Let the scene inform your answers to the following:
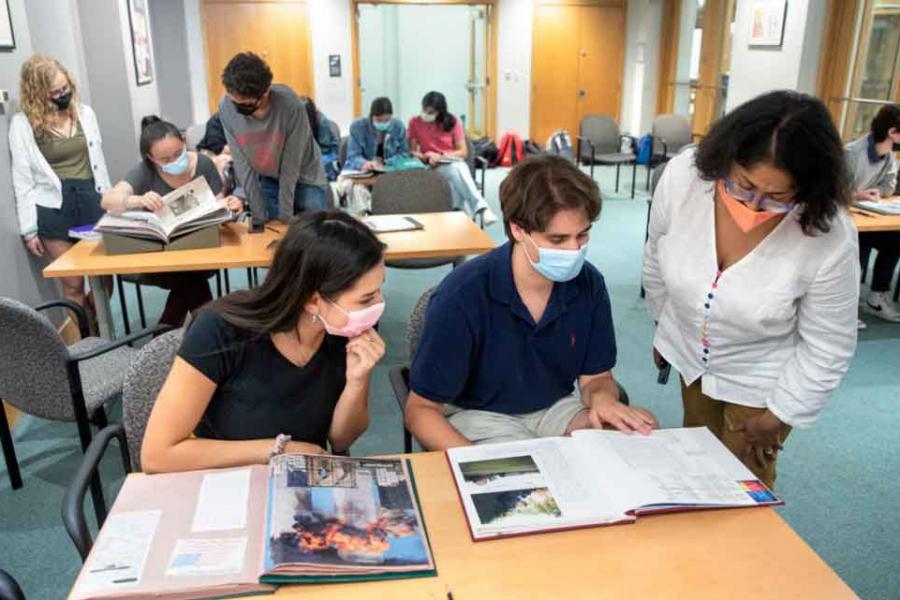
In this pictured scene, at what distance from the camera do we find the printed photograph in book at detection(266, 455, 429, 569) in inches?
41.9

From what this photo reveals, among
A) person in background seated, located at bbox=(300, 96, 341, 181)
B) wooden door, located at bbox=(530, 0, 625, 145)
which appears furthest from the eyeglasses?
wooden door, located at bbox=(530, 0, 625, 145)

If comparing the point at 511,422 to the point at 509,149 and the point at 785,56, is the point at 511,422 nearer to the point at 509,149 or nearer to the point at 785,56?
the point at 785,56

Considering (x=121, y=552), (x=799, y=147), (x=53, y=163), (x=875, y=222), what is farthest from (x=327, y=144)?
(x=121, y=552)

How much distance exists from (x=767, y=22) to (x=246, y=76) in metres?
5.15

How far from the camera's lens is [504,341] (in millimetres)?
1653

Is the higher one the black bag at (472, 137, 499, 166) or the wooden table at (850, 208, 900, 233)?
the wooden table at (850, 208, 900, 233)

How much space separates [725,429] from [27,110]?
3.26 metres

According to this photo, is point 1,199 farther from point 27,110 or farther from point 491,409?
point 491,409

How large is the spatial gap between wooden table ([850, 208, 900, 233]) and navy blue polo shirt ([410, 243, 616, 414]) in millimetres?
2270

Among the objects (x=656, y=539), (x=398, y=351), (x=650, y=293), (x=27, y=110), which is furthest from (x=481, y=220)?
(x=656, y=539)

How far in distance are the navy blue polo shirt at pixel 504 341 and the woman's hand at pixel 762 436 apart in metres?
0.37

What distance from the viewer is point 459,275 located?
1655 mm

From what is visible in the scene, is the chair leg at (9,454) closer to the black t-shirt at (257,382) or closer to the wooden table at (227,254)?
the wooden table at (227,254)

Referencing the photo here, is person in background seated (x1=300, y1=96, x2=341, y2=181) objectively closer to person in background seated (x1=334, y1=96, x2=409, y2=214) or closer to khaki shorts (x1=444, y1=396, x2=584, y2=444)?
person in background seated (x1=334, y1=96, x2=409, y2=214)
